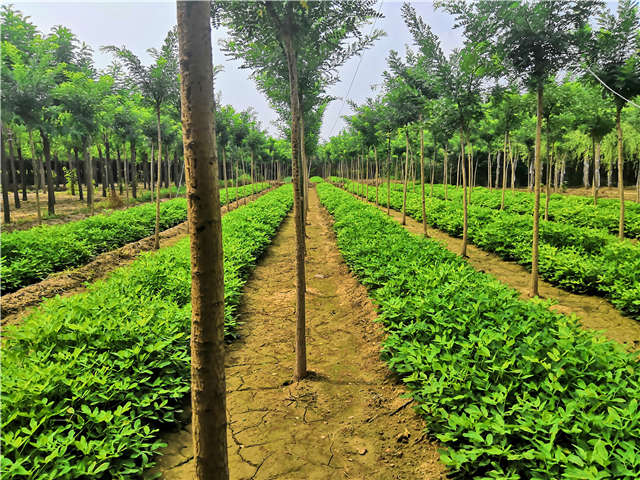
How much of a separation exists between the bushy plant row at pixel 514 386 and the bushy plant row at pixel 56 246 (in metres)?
7.42

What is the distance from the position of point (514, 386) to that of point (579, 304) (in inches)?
204

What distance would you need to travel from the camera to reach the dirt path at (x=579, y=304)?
5329 mm

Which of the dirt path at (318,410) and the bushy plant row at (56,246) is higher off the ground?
the bushy plant row at (56,246)

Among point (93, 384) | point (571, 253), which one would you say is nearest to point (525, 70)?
point (571, 253)

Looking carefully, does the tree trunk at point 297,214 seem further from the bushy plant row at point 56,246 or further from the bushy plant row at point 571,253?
the bushy plant row at point 56,246

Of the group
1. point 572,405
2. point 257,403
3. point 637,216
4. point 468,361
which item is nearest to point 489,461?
point 572,405

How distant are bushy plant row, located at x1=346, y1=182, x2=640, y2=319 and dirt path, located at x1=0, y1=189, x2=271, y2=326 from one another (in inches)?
348

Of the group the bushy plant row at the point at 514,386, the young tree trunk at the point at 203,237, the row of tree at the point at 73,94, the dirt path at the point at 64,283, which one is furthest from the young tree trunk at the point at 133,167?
the young tree trunk at the point at 203,237

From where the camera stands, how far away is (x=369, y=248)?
24.8 feet

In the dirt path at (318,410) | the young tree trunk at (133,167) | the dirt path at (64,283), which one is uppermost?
the young tree trunk at (133,167)

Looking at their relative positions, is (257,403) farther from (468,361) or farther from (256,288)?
(256,288)

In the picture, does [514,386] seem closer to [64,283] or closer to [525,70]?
[525,70]

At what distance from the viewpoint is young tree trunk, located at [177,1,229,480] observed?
151 centimetres

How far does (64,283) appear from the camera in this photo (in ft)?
23.1
